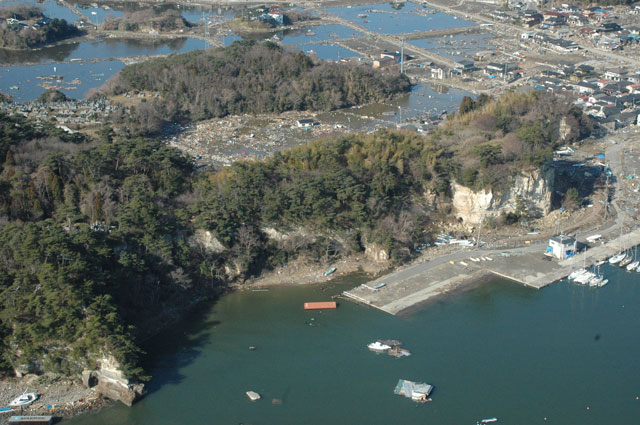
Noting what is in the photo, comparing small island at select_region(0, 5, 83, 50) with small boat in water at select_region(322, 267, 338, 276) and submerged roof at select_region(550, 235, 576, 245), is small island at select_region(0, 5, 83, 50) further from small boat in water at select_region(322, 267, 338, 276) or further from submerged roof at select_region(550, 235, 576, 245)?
submerged roof at select_region(550, 235, 576, 245)

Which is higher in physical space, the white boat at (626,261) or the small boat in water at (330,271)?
the white boat at (626,261)

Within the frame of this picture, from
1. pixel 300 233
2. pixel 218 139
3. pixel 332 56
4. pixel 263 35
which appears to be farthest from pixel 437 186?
pixel 263 35

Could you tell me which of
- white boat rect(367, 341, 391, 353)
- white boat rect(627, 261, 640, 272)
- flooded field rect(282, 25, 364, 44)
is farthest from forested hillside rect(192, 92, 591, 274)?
flooded field rect(282, 25, 364, 44)

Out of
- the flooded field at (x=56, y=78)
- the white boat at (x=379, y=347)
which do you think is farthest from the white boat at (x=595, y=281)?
the flooded field at (x=56, y=78)

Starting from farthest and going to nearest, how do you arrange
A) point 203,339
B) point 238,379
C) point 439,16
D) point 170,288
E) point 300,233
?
1. point 439,16
2. point 300,233
3. point 170,288
4. point 203,339
5. point 238,379

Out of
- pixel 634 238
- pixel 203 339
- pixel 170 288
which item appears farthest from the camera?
pixel 634 238

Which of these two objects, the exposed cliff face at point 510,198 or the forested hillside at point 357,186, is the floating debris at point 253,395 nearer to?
the forested hillside at point 357,186

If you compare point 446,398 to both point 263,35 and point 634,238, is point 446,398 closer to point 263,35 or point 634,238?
point 634,238
